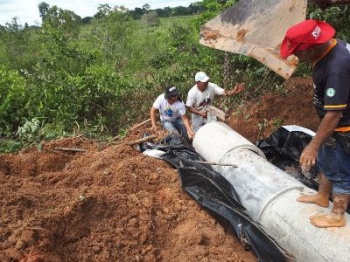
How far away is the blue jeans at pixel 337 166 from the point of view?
2822 mm

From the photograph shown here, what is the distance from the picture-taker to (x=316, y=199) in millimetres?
3088

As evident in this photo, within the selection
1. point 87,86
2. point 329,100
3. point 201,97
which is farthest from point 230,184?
point 87,86

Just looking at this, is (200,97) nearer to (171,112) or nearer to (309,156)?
(171,112)

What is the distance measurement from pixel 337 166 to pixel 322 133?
40cm

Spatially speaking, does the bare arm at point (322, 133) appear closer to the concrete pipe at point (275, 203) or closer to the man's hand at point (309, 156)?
the man's hand at point (309, 156)

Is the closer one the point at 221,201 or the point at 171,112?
the point at 221,201

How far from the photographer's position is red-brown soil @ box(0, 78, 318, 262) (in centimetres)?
294

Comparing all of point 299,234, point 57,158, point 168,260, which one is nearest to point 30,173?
point 57,158

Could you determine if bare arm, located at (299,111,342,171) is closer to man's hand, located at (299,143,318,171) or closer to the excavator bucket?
man's hand, located at (299,143,318,171)

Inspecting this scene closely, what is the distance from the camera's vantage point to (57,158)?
4.83 meters

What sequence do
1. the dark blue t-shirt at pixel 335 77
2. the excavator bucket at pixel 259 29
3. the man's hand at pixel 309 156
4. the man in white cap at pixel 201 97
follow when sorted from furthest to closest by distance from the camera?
the man in white cap at pixel 201 97
the excavator bucket at pixel 259 29
the man's hand at pixel 309 156
the dark blue t-shirt at pixel 335 77

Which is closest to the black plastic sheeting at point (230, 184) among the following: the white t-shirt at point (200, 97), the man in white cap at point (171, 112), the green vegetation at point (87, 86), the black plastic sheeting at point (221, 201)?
the black plastic sheeting at point (221, 201)

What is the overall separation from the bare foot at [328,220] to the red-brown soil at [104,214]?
586 mm

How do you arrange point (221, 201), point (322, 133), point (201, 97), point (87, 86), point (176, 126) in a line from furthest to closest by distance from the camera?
1. point (87, 86)
2. point (176, 126)
3. point (201, 97)
4. point (221, 201)
5. point (322, 133)
